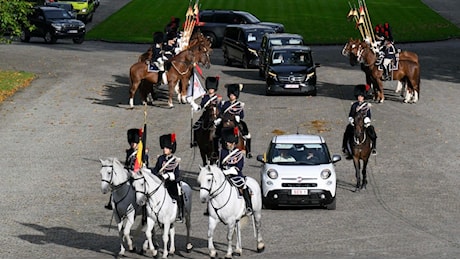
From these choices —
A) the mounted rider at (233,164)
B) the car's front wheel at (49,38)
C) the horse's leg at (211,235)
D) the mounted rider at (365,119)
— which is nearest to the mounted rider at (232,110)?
the mounted rider at (365,119)

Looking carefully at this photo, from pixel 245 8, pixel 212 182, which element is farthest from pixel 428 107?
pixel 245 8

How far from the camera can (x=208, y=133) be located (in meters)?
30.7

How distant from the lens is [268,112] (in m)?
43.2

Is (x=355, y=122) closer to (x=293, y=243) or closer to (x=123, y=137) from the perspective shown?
(x=293, y=243)

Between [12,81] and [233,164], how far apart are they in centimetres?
2699

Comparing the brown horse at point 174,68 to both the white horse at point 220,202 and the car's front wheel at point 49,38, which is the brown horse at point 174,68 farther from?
the white horse at point 220,202

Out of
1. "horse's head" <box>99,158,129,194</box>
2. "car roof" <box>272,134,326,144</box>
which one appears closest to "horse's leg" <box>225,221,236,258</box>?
"horse's head" <box>99,158,129,194</box>

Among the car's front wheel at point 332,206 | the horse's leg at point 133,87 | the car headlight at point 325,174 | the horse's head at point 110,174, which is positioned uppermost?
the horse's head at point 110,174

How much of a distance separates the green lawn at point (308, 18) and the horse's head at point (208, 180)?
4268cm

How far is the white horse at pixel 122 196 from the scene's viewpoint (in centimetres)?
2177

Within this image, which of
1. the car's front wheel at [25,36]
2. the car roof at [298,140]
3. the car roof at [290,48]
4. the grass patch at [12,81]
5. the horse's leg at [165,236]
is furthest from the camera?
the car's front wheel at [25,36]

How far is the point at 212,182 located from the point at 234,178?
6.00 ft

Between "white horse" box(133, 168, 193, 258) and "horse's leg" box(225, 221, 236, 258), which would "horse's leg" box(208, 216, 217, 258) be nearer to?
"horse's leg" box(225, 221, 236, 258)

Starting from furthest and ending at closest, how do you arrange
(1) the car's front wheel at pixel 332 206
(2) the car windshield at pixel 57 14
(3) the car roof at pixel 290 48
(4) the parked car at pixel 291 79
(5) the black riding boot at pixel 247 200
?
(2) the car windshield at pixel 57 14 < (3) the car roof at pixel 290 48 < (4) the parked car at pixel 291 79 < (1) the car's front wheel at pixel 332 206 < (5) the black riding boot at pixel 247 200
